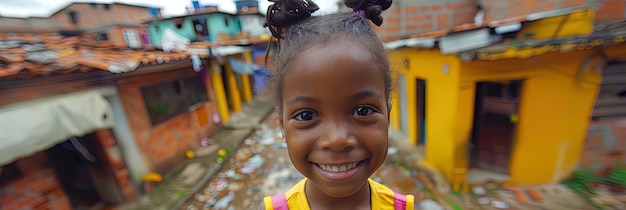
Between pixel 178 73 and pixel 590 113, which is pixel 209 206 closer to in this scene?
pixel 178 73

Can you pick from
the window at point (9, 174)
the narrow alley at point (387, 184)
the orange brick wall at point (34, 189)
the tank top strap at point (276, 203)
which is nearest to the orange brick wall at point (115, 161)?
the orange brick wall at point (34, 189)

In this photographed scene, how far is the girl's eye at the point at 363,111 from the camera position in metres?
0.83

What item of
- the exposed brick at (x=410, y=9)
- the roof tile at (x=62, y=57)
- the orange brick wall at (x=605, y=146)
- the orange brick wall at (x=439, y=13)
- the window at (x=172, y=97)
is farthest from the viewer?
the window at (x=172, y=97)

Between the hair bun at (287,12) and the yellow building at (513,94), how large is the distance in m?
2.97

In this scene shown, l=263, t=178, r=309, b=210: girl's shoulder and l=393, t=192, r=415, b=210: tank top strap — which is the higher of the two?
l=263, t=178, r=309, b=210: girl's shoulder

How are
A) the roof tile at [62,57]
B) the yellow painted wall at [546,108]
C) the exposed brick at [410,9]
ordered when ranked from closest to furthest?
the roof tile at [62,57]
the yellow painted wall at [546,108]
the exposed brick at [410,9]

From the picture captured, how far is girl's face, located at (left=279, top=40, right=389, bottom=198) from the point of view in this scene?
0.80 meters

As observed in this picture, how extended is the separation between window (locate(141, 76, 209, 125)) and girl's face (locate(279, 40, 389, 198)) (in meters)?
5.66

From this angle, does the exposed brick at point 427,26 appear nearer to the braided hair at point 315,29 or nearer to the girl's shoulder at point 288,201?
the braided hair at point 315,29

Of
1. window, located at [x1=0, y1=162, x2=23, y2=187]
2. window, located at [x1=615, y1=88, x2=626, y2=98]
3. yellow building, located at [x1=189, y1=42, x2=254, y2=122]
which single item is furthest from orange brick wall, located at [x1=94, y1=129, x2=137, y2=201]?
window, located at [x1=615, y1=88, x2=626, y2=98]

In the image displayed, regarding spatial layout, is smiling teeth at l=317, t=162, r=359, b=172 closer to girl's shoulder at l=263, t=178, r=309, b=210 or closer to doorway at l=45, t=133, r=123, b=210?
girl's shoulder at l=263, t=178, r=309, b=210

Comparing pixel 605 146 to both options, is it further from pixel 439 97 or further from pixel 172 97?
pixel 172 97

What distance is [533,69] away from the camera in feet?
12.2

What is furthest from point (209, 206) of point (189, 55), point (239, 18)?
point (239, 18)
